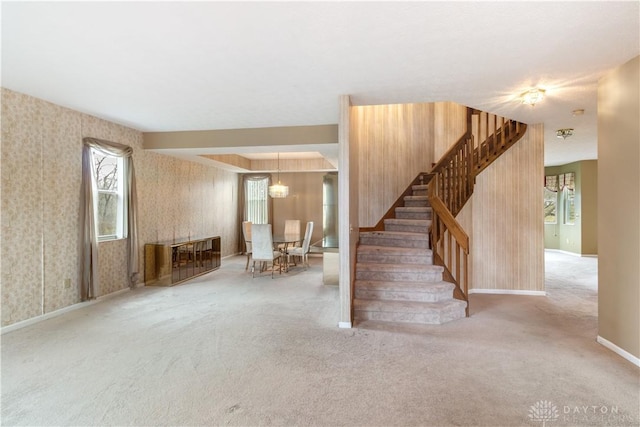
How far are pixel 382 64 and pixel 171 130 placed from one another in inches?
152

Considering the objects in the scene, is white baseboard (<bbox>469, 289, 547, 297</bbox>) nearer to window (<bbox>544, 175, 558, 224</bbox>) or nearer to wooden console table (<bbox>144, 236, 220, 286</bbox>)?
wooden console table (<bbox>144, 236, 220, 286</bbox>)

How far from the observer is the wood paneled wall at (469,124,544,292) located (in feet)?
15.8

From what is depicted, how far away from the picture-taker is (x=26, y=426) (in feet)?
6.15

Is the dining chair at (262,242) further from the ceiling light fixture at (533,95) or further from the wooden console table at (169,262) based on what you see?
the ceiling light fixture at (533,95)

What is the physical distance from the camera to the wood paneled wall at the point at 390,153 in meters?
5.61

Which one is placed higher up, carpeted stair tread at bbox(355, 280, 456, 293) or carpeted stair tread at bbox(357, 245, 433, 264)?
carpeted stair tread at bbox(357, 245, 433, 264)

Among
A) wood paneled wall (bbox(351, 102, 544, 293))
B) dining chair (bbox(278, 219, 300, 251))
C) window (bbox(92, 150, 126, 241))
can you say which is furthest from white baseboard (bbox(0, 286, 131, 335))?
wood paneled wall (bbox(351, 102, 544, 293))

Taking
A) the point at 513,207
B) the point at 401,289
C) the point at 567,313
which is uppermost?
the point at 513,207

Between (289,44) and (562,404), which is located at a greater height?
(289,44)

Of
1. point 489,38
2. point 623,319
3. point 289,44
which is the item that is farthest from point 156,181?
point 623,319

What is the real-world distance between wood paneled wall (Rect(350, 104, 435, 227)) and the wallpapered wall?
384cm

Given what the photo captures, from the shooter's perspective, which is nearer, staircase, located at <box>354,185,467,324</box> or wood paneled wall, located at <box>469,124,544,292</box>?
staircase, located at <box>354,185,467,324</box>

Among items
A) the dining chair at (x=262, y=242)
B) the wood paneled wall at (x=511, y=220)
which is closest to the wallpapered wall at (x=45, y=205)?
the dining chair at (x=262, y=242)

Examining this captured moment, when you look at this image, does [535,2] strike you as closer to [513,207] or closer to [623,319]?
[623,319]
